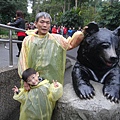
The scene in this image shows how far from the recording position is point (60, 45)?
2.59m

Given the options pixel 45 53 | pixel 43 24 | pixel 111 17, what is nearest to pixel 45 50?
pixel 45 53

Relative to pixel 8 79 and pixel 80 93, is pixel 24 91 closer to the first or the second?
pixel 80 93

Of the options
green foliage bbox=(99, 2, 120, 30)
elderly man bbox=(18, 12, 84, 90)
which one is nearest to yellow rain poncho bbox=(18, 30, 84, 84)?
elderly man bbox=(18, 12, 84, 90)

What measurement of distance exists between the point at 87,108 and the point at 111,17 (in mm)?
13480

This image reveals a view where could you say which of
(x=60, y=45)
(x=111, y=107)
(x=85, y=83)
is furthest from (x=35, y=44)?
(x=111, y=107)

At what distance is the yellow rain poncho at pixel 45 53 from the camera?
2.54 meters

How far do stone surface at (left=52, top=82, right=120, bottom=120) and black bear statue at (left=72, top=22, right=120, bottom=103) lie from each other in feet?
0.19

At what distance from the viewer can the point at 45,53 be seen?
2533 millimetres

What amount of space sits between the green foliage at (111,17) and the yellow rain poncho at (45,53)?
12.8 meters

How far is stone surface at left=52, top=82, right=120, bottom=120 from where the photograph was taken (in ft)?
7.26

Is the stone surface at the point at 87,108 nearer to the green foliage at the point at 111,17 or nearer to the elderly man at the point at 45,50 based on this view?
the elderly man at the point at 45,50

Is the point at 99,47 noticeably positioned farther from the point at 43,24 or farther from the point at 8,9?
the point at 8,9

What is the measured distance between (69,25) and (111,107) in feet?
69.5

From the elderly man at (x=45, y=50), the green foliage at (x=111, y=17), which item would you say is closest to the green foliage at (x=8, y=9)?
the green foliage at (x=111, y=17)
